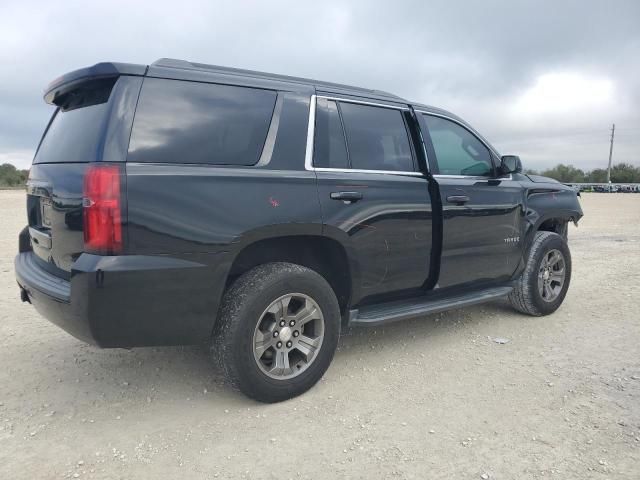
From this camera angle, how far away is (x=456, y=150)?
14.0 feet

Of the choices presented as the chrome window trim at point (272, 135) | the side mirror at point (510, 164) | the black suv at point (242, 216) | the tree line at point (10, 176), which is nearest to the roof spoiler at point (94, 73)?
the black suv at point (242, 216)

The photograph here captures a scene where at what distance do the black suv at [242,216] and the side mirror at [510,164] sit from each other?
25.0 inches

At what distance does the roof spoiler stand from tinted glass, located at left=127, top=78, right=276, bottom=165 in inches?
3.6

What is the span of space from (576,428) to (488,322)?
80.4 inches

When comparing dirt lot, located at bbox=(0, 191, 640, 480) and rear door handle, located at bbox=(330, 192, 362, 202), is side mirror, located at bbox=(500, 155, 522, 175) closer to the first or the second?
dirt lot, located at bbox=(0, 191, 640, 480)

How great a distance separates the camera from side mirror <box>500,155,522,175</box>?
454cm

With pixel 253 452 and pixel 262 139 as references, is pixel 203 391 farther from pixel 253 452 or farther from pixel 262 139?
pixel 262 139

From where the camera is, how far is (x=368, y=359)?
382 centimetres

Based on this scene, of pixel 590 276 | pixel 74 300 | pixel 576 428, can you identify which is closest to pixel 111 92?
pixel 74 300

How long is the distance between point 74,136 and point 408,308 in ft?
8.26

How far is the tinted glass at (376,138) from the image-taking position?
3521 mm

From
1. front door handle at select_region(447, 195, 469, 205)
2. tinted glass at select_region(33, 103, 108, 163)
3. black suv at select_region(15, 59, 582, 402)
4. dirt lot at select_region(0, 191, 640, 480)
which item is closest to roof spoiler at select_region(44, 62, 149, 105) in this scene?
black suv at select_region(15, 59, 582, 402)

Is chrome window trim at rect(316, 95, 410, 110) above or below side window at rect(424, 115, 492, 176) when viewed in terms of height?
above

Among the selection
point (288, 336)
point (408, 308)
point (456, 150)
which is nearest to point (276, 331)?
point (288, 336)
